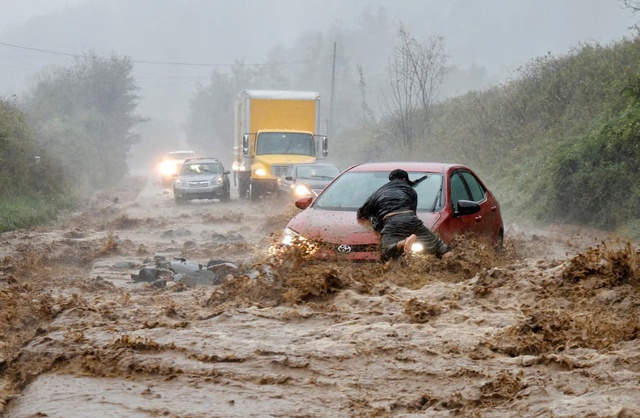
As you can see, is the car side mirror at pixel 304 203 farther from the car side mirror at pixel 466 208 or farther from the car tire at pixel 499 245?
the car tire at pixel 499 245

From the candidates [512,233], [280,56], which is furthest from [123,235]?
[280,56]

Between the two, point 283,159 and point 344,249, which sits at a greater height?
point 283,159

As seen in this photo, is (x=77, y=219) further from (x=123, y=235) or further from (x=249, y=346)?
(x=249, y=346)

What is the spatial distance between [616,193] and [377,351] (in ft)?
46.5

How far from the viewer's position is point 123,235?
20391 mm

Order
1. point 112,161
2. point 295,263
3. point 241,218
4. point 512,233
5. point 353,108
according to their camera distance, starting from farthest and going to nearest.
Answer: point 353,108 → point 112,161 → point 241,218 → point 512,233 → point 295,263

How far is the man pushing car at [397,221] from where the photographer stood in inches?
379

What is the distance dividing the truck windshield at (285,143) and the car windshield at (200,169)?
345 cm

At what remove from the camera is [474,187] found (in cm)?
1227

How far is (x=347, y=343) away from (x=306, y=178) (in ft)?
59.3

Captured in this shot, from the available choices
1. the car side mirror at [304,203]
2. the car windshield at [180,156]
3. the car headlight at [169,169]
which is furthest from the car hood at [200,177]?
the car side mirror at [304,203]

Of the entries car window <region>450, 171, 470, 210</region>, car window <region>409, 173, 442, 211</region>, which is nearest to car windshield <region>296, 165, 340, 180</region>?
car window <region>450, 171, 470, 210</region>

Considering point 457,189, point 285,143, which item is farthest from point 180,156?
point 457,189

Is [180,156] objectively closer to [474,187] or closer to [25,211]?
[25,211]
